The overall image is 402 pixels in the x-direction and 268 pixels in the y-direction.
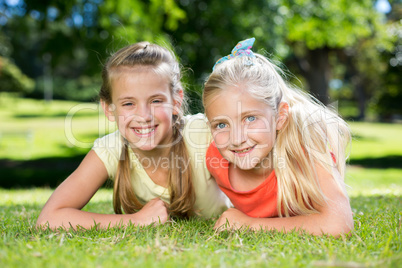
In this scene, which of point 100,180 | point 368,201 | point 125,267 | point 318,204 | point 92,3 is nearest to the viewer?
point 125,267

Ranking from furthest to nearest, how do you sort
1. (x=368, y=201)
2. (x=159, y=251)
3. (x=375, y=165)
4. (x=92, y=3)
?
1. (x=375, y=165)
2. (x=92, y=3)
3. (x=368, y=201)
4. (x=159, y=251)

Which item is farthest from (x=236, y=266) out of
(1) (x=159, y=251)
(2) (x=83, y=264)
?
(2) (x=83, y=264)

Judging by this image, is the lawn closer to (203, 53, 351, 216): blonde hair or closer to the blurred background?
(203, 53, 351, 216): blonde hair

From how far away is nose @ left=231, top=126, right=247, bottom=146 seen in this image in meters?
2.82

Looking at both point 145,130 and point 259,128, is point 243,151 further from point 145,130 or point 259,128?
point 145,130

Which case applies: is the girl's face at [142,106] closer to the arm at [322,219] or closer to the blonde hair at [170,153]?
the blonde hair at [170,153]

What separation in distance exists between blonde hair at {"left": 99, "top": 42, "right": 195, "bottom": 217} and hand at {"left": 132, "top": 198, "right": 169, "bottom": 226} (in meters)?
0.39

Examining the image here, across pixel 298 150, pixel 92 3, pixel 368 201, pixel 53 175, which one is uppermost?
pixel 92 3

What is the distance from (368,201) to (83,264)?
3.25 meters

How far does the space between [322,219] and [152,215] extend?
3.78ft

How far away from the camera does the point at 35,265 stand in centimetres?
175

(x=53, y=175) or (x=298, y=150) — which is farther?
(x=53, y=175)

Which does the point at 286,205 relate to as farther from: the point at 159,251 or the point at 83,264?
the point at 83,264

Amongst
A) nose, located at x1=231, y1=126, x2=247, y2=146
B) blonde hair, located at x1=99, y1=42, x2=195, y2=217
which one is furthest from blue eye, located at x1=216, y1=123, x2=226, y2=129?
blonde hair, located at x1=99, y1=42, x2=195, y2=217
